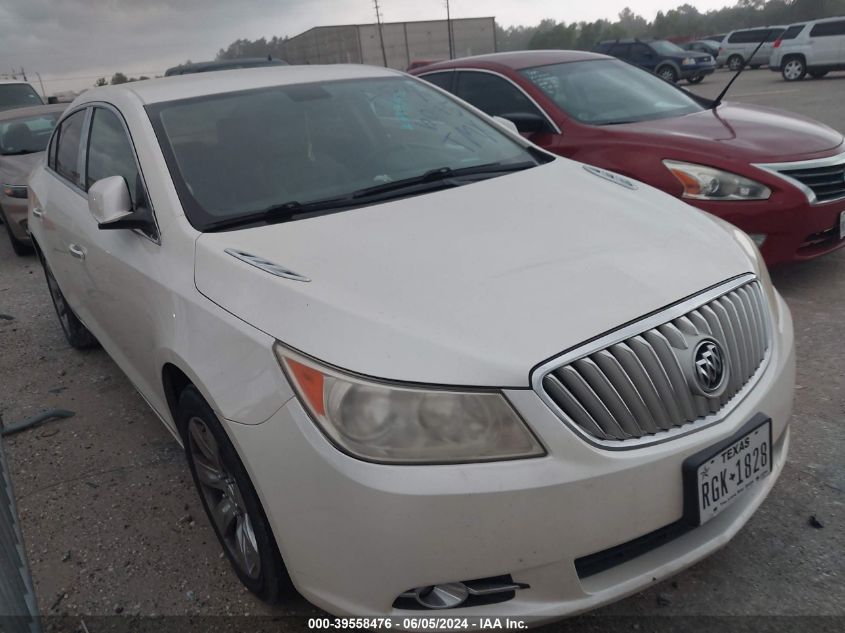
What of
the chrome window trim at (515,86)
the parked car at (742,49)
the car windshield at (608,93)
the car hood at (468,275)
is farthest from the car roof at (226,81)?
the parked car at (742,49)

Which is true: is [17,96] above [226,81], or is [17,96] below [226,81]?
below

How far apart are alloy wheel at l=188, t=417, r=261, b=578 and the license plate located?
1.17 meters

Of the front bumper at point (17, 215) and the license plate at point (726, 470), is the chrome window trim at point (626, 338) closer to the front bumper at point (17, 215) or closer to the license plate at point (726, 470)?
the license plate at point (726, 470)

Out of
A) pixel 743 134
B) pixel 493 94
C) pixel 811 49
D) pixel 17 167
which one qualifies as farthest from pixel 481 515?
pixel 811 49

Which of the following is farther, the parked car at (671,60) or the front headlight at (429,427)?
the parked car at (671,60)

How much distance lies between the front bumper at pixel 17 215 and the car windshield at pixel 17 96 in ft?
21.5

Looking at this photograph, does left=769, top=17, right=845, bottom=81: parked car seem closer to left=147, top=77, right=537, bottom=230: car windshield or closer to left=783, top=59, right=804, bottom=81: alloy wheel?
left=783, top=59, right=804, bottom=81: alloy wheel

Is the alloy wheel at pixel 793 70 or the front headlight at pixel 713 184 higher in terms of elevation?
the front headlight at pixel 713 184

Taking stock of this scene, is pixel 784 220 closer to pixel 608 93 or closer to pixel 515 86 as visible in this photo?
pixel 608 93

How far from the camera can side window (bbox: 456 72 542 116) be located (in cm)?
531

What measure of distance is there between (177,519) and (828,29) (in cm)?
2288

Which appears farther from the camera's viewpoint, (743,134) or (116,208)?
(743,134)

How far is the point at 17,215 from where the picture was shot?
7398mm

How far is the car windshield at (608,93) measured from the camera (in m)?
5.08
